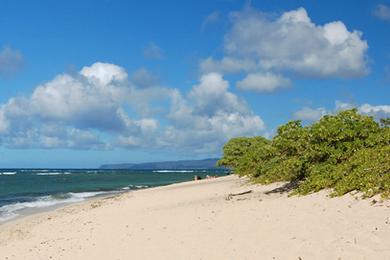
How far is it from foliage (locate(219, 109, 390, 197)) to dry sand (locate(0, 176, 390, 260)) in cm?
48

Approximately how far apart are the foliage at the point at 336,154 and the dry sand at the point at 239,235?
0.48 meters

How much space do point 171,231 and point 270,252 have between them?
4.05m

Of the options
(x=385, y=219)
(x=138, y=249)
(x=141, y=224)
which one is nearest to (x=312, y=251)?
(x=385, y=219)

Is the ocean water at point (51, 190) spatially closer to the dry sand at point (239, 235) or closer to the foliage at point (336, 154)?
the dry sand at point (239, 235)

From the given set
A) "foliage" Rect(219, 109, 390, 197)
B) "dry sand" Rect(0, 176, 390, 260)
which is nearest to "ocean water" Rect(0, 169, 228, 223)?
"dry sand" Rect(0, 176, 390, 260)

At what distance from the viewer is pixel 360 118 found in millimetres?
16312

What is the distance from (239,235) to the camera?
433 inches

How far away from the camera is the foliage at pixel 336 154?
12492 millimetres

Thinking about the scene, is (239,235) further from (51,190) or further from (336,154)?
(51,190)

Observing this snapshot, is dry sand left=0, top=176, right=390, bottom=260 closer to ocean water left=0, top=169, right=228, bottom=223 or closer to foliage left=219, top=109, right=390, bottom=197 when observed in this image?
foliage left=219, top=109, right=390, bottom=197

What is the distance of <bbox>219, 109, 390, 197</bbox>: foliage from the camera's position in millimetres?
12492

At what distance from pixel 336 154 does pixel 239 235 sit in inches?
228

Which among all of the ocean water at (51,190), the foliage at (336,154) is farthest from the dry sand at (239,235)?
the ocean water at (51,190)

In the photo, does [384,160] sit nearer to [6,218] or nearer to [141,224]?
[141,224]
